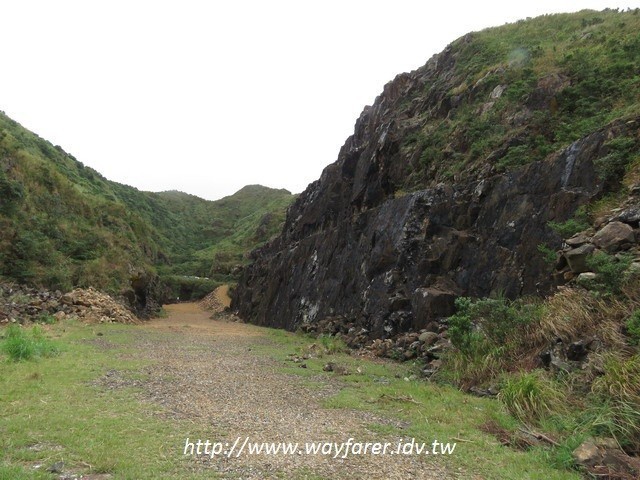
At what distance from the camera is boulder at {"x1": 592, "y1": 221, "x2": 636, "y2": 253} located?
8.89 meters

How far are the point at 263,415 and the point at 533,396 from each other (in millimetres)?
4526

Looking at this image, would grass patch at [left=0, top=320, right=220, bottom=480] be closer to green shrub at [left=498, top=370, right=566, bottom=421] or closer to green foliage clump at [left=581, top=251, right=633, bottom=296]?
green shrub at [left=498, top=370, right=566, bottom=421]

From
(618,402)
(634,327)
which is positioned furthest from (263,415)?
(634,327)

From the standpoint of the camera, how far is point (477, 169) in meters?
17.2

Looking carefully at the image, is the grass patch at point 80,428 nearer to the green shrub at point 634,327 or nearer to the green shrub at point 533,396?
the green shrub at point 533,396

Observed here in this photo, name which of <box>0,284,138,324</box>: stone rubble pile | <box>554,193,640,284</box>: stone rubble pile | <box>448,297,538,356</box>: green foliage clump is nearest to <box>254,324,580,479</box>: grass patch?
<box>448,297,538,356</box>: green foliage clump

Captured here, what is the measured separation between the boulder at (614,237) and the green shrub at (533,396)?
327 cm

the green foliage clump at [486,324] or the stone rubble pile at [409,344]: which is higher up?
the green foliage clump at [486,324]

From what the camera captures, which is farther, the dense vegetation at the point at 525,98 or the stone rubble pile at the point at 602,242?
the dense vegetation at the point at 525,98

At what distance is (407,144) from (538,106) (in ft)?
24.0

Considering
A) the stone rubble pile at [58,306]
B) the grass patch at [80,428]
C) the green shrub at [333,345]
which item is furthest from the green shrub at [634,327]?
the stone rubble pile at [58,306]

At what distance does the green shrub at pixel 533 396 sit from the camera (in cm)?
691

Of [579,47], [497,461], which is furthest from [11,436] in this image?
[579,47]

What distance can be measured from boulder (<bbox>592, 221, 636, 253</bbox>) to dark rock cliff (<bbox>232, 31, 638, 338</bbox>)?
2066 mm
